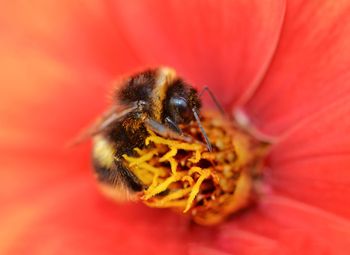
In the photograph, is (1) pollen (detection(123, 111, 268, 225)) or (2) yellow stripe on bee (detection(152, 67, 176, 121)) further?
(1) pollen (detection(123, 111, 268, 225))

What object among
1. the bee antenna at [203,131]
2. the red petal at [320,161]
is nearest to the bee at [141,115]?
the bee antenna at [203,131]

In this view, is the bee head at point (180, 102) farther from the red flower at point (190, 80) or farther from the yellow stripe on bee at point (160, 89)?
the red flower at point (190, 80)

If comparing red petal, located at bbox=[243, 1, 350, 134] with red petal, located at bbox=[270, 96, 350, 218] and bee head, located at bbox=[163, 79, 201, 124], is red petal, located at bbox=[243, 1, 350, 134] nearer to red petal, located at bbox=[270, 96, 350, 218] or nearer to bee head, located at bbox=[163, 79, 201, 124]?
red petal, located at bbox=[270, 96, 350, 218]

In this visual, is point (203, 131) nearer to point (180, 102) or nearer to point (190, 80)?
point (180, 102)

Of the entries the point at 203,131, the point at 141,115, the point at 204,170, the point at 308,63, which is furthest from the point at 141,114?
the point at 308,63

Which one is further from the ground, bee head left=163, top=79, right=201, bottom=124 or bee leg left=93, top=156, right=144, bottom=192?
bee head left=163, top=79, right=201, bottom=124

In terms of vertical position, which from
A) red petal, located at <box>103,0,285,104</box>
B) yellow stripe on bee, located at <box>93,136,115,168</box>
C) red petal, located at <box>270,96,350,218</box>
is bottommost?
yellow stripe on bee, located at <box>93,136,115,168</box>

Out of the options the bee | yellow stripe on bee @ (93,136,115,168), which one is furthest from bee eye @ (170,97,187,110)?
yellow stripe on bee @ (93,136,115,168)
